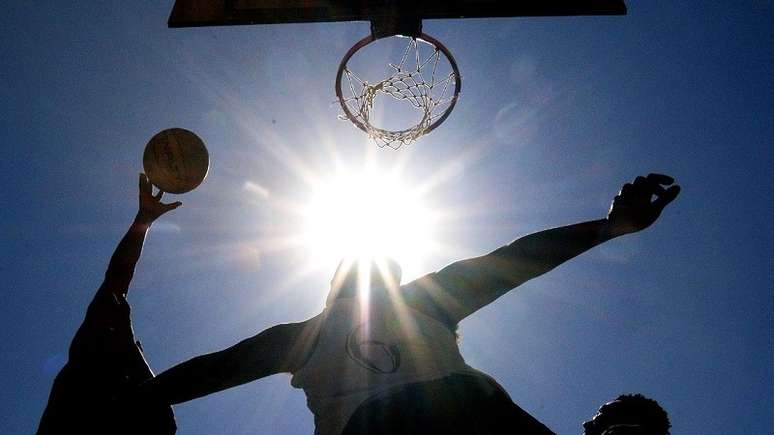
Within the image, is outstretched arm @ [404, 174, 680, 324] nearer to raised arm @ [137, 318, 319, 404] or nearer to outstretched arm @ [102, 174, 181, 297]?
raised arm @ [137, 318, 319, 404]

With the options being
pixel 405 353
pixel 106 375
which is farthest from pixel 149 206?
pixel 405 353

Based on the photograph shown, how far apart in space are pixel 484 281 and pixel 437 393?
1.37 feet

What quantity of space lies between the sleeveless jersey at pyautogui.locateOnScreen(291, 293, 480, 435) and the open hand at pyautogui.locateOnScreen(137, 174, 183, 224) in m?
1.66

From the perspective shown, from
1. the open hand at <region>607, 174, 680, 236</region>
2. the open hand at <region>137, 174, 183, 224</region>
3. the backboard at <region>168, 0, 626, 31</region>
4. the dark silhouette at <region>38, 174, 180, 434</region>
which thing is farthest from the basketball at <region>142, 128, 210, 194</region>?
the open hand at <region>607, 174, 680, 236</region>

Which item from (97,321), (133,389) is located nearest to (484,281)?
(133,389)

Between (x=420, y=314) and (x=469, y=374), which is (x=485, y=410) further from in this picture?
(x=420, y=314)

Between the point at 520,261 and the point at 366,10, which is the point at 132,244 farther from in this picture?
the point at 366,10

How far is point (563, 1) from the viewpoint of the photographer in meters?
5.74

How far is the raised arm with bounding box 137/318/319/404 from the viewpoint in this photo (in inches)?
60.9

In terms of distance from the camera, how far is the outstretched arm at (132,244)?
2357 mm

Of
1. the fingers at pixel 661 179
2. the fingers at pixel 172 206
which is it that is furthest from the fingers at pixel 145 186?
the fingers at pixel 661 179

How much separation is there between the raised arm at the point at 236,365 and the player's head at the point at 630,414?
2113 mm

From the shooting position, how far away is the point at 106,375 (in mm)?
1827

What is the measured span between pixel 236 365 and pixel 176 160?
12.2 ft
